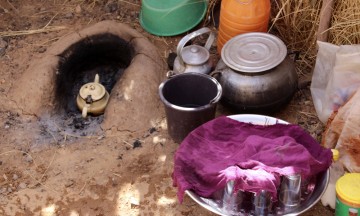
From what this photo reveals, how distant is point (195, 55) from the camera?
3627 millimetres

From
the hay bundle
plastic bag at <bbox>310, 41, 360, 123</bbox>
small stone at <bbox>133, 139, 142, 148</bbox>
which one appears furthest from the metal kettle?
the hay bundle

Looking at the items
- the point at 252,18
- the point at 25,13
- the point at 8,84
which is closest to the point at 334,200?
the point at 252,18

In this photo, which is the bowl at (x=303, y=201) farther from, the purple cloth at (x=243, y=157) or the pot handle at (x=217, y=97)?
the pot handle at (x=217, y=97)

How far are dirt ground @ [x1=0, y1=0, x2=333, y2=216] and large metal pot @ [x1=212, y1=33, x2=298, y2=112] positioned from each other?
0.22 meters

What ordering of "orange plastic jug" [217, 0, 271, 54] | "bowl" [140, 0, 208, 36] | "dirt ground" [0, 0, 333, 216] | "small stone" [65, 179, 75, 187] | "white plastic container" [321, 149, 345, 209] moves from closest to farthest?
"white plastic container" [321, 149, 345, 209]
"dirt ground" [0, 0, 333, 216]
"small stone" [65, 179, 75, 187]
"orange plastic jug" [217, 0, 271, 54]
"bowl" [140, 0, 208, 36]

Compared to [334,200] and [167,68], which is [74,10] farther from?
[334,200]

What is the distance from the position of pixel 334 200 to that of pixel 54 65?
214 centimetres

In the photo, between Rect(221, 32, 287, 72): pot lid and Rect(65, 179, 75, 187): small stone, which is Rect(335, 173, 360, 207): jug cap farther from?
Rect(65, 179, 75, 187): small stone

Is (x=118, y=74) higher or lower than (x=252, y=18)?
lower

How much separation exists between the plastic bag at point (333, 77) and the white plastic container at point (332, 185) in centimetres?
41

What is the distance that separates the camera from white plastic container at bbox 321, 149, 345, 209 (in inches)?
121

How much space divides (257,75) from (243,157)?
2.51ft

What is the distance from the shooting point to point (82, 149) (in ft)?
11.7

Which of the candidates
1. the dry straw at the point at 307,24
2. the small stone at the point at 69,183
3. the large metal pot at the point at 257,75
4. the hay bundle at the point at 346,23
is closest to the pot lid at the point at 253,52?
the large metal pot at the point at 257,75
